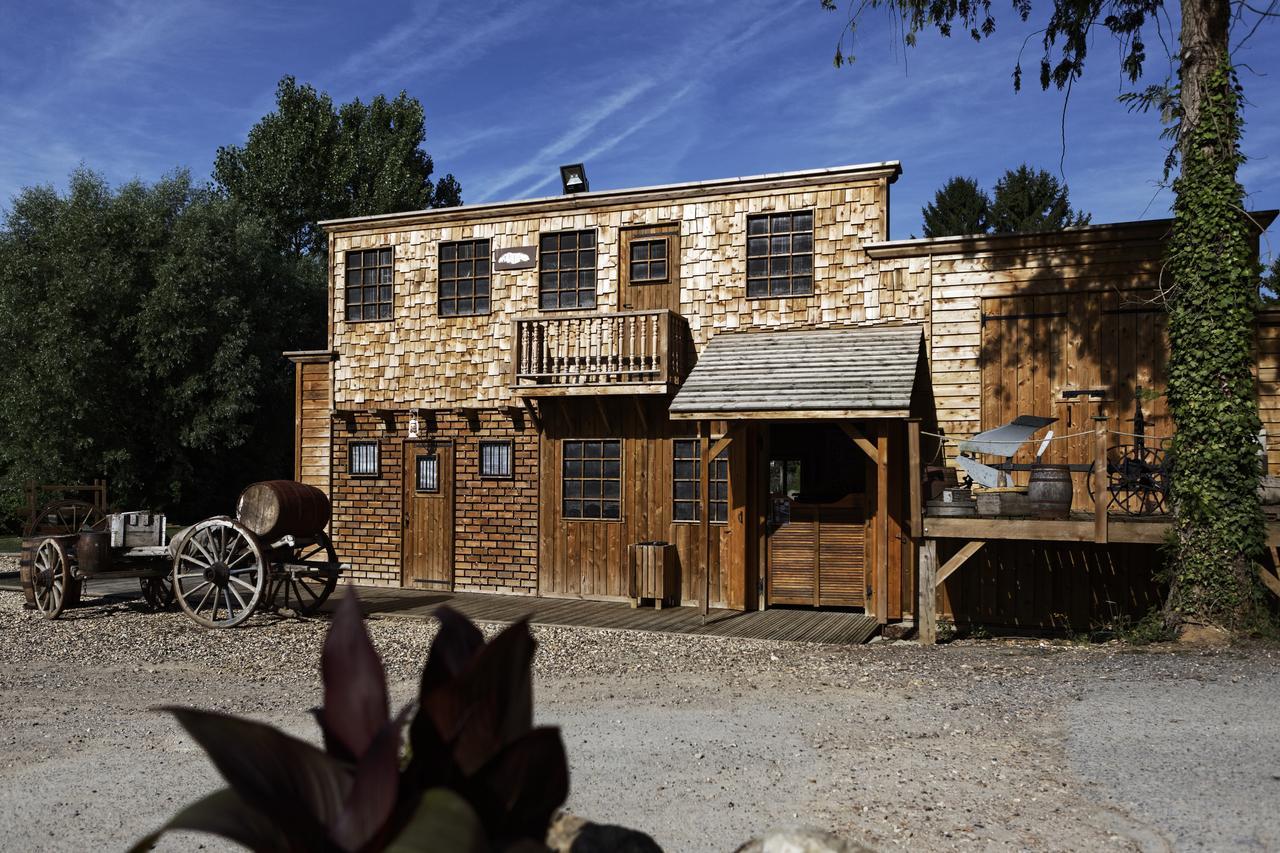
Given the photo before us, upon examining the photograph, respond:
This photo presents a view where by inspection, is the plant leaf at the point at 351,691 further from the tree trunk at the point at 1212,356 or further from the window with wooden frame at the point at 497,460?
the window with wooden frame at the point at 497,460

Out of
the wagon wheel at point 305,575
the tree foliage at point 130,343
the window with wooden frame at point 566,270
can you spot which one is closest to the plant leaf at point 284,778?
the wagon wheel at point 305,575

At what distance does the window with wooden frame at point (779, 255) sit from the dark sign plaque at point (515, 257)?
3233 millimetres

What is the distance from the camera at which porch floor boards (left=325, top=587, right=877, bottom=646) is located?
10.9m

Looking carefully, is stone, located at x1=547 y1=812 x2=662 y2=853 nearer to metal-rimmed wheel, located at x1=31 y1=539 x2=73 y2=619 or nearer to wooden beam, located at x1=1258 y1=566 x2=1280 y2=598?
wooden beam, located at x1=1258 y1=566 x2=1280 y2=598

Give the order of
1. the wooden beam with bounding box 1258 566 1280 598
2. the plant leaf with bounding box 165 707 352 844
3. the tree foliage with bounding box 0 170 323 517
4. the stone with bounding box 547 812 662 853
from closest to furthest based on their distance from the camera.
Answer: the plant leaf with bounding box 165 707 352 844
the stone with bounding box 547 812 662 853
the wooden beam with bounding box 1258 566 1280 598
the tree foliage with bounding box 0 170 323 517

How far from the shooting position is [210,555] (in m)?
11.4

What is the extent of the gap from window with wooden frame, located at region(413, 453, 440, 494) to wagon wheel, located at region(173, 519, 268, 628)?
358cm

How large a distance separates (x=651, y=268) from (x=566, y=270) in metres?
1.30

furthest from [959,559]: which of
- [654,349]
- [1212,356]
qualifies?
[654,349]

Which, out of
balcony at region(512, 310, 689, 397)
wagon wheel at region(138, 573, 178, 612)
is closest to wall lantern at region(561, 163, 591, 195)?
balcony at region(512, 310, 689, 397)

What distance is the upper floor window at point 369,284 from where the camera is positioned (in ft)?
51.0

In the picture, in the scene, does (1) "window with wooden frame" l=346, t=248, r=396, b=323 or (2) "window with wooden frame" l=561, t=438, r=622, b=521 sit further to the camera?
(1) "window with wooden frame" l=346, t=248, r=396, b=323

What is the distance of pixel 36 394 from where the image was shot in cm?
2408

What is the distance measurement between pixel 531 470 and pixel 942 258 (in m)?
6.18
